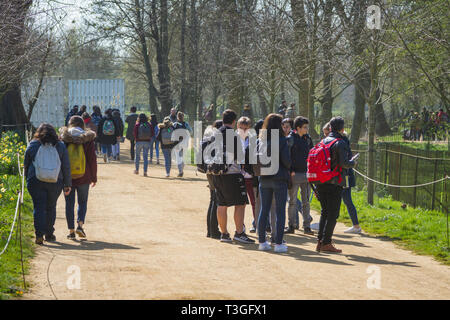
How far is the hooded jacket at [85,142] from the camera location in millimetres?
10289

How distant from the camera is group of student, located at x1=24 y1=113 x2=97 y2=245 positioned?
9.73 meters

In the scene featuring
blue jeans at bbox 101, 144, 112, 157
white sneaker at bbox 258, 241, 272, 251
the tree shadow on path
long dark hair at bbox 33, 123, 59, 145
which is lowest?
the tree shadow on path

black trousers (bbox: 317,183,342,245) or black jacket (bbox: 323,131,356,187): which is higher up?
black jacket (bbox: 323,131,356,187)

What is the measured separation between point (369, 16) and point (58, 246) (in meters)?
8.10

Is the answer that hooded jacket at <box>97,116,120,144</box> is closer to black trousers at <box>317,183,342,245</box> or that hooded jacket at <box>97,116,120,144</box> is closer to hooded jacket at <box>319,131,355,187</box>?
black trousers at <box>317,183,342,245</box>

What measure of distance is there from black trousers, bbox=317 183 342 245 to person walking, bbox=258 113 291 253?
0.51 m

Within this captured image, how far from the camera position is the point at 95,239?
10.5 meters

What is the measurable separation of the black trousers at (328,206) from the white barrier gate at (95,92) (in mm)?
30889

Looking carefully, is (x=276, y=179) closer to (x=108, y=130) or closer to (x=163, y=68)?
(x=108, y=130)

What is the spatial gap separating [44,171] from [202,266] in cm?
271

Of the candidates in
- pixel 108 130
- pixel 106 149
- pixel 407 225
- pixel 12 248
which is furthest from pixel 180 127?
pixel 12 248

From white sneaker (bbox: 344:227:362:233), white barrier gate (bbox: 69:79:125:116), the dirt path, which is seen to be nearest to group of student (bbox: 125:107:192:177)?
the dirt path
